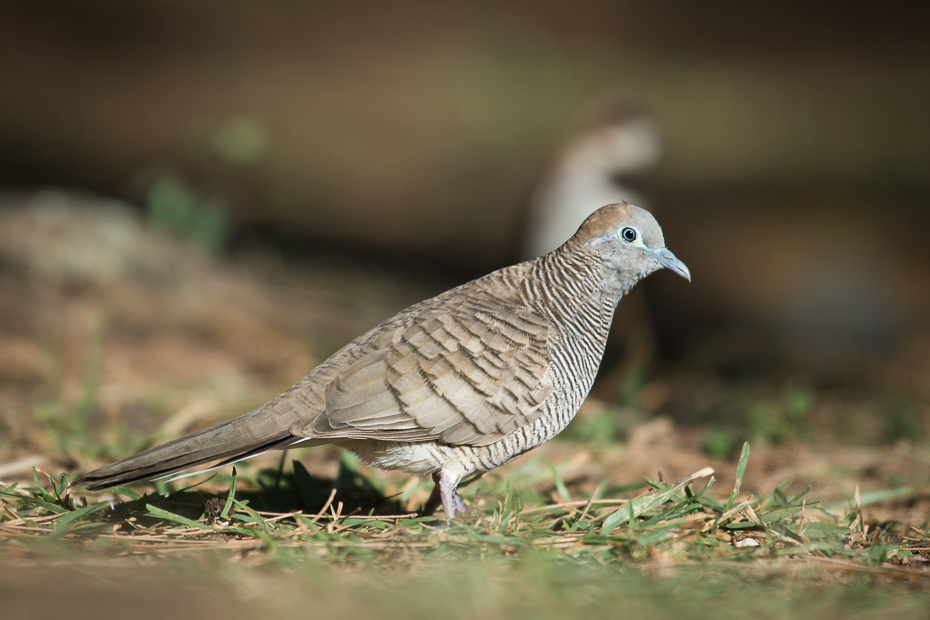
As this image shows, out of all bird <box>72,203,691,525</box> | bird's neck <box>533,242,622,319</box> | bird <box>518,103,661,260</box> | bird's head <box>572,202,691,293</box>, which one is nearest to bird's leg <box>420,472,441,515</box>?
bird <box>72,203,691,525</box>

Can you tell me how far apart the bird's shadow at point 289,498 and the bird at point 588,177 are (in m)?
4.06

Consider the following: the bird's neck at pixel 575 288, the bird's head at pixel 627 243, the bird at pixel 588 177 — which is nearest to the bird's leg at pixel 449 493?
the bird's neck at pixel 575 288

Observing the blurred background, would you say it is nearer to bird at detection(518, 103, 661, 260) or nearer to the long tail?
bird at detection(518, 103, 661, 260)

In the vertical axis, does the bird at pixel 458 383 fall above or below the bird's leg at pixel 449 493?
above

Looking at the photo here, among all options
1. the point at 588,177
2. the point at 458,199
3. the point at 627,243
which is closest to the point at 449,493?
the point at 627,243

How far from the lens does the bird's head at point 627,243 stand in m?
3.17

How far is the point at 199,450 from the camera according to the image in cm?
267

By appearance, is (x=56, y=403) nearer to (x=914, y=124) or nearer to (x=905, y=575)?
(x=905, y=575)

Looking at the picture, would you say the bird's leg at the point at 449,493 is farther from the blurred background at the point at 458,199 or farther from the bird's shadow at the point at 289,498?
the blurred background at the point at 458,199

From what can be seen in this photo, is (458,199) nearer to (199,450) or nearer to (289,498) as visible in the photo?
(289,498)

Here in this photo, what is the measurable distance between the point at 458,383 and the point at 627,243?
90 cm

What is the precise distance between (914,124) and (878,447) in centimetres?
1332

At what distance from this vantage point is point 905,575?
250 centimetres

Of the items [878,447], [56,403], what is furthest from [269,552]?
[878,447]
